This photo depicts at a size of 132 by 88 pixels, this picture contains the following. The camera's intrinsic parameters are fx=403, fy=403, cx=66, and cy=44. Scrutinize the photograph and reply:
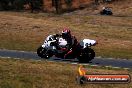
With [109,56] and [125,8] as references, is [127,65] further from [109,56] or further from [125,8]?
[125,8]

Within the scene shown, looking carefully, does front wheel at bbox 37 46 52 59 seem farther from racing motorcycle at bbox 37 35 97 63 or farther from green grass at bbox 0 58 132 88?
A: green grass at bbox 0 58 132 88

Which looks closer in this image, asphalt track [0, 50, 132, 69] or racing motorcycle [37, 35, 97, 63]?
racing motorcycle [37, 35, 97, 63]

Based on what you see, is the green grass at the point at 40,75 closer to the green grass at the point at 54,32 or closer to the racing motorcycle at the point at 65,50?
the racing motorcycle at the point at 65,50

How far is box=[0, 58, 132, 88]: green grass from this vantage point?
19734mm

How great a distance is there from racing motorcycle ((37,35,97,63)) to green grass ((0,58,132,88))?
1866 millimetres

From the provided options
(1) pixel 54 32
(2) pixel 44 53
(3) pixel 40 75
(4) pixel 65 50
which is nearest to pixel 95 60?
(4) pixel 65 50

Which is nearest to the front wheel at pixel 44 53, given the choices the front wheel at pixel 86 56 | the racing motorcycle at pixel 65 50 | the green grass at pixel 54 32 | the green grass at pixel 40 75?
the racing motorcycle at pixel 65 50

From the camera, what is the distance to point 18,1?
299ft

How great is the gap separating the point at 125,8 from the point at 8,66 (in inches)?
3082

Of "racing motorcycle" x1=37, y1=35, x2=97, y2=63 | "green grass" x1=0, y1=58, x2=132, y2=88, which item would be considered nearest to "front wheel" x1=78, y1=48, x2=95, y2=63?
"racing motorcycle" x1=37, y1=35, x2=97, y2=63

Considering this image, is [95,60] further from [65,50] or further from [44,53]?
[44,53]

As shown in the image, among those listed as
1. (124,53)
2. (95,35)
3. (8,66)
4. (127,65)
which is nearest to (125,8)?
(95,35)

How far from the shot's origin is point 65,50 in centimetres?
2711

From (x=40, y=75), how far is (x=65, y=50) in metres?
6.27
